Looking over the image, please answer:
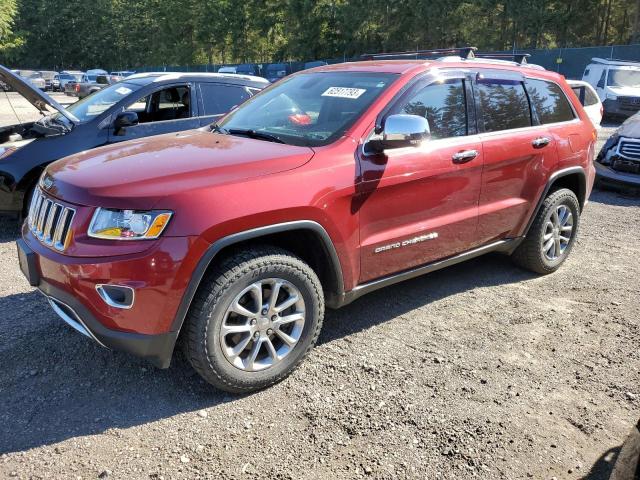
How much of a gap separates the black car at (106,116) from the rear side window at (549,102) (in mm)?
3590

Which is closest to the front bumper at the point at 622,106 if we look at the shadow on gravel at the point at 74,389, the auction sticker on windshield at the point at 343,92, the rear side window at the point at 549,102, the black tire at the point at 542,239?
the rear side window at the point at 549,102

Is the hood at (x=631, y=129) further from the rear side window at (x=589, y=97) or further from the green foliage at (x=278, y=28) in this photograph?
the green foliage at (x=278, y=28)

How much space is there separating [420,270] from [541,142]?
162cm

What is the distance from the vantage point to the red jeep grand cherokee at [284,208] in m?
2.67

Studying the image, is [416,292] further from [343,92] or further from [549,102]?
[549,102]

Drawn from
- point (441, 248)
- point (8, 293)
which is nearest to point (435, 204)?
point (441, 248)

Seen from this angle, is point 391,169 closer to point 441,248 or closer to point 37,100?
point 441,248

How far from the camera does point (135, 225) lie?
8.64 feet

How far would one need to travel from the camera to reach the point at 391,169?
3428 millimetres

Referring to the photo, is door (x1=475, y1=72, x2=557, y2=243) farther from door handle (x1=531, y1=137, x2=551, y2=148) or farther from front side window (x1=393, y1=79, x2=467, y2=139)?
front side window (x1=393, y1=79, x2=467, y2=139)

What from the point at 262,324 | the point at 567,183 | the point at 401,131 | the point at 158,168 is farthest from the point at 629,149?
the point at 158,168

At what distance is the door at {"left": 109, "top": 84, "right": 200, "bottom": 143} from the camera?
625cm

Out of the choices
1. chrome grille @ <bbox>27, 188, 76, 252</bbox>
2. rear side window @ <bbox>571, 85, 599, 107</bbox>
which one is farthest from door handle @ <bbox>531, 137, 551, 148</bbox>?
rear side window @ <bbox>571, 85, 599, 107</bbox>

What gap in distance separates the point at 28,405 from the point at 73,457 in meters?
0.56
